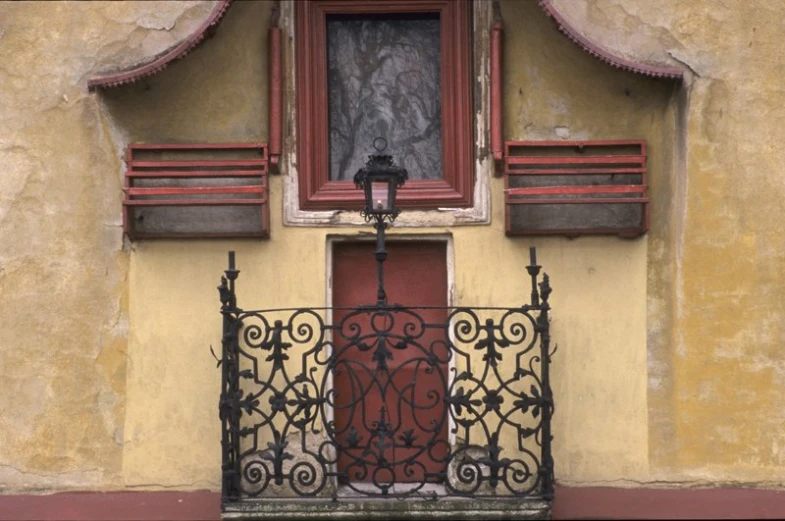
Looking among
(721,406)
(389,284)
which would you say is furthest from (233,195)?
(721,406)

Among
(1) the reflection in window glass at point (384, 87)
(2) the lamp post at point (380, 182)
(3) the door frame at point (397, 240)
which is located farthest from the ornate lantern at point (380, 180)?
(1) the reflection in window glass at point (384, 87)

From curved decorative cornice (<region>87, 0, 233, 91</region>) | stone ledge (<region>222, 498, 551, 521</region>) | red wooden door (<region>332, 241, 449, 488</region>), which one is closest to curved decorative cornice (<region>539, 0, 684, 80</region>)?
red wooden door (<region>332, 241, 449, 488</region>)

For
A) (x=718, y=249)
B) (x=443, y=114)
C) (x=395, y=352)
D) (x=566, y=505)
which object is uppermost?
(x=443, y=114)

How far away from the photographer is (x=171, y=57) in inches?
360

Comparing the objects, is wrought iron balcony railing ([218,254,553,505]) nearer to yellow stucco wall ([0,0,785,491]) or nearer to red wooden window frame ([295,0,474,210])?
yellow stucco wall ([0,0,785,491])

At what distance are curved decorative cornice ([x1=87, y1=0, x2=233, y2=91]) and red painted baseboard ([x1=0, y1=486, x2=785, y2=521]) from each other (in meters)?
2.48

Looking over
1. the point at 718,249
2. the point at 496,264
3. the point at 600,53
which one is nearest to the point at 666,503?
the point at 718,249

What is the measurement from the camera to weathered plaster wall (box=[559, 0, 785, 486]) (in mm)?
9234

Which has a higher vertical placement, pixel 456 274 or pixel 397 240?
pixel 397 240

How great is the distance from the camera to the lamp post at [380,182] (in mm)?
8758

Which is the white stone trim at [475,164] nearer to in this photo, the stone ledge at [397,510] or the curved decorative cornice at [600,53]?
the curved decorative cornice at [600,53]

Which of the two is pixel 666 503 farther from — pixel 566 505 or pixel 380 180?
pixel 380 180

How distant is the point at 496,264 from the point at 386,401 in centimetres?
107

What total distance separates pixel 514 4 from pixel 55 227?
3.14 metres
